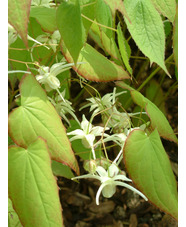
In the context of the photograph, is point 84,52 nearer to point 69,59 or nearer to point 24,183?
point 69,59

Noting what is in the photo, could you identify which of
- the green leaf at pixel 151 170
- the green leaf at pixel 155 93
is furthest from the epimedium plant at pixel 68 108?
the green leaf at pixel 155 93

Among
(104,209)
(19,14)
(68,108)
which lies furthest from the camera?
(104,209)

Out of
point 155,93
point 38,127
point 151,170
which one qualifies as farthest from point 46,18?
point 155,93

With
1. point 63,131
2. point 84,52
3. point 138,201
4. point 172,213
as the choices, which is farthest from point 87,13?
point 138,201

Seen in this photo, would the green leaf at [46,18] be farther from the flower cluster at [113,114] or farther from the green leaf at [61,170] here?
the green leaf at [61,170]

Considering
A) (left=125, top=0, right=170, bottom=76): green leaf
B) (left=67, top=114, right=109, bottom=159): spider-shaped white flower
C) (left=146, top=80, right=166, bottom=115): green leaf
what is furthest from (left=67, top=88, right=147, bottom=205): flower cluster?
(left=146, top=80, right=166, bottom=115): green leaf

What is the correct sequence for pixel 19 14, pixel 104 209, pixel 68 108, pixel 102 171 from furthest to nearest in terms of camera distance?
pixel 104 209 → pixel 68 108 → pixel 102 171 → pixel 19 14

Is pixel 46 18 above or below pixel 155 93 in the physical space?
above

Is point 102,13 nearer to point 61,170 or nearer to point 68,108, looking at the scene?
point 68,108
